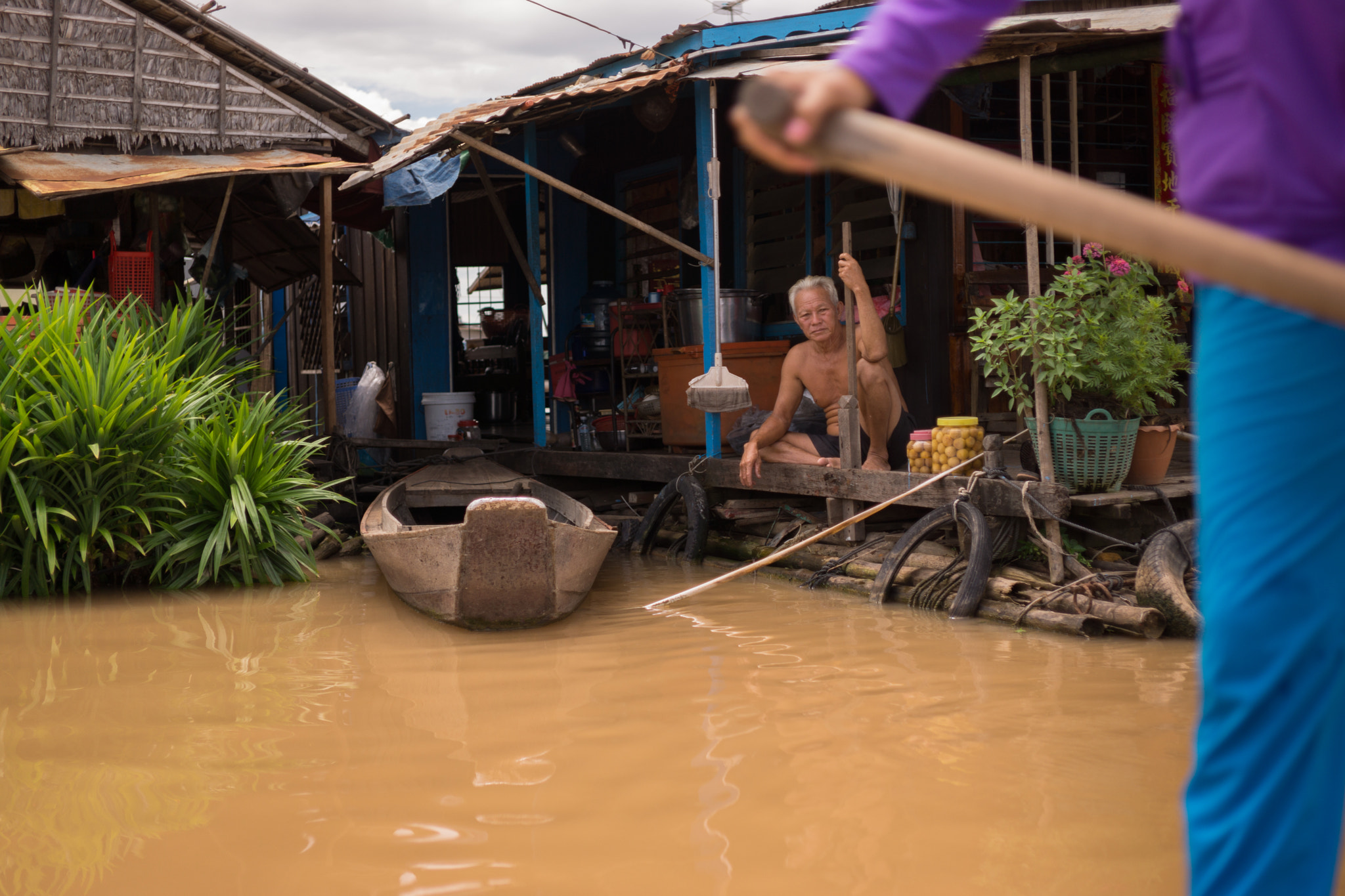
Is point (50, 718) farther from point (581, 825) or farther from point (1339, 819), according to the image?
point (1339, 819)

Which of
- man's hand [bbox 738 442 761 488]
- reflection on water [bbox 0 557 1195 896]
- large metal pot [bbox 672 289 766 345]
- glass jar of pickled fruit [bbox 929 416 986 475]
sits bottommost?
reflection on water [bbox 0 557 1195 896]

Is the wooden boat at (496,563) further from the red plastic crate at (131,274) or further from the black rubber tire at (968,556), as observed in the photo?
the red plastic crate at (131,274)

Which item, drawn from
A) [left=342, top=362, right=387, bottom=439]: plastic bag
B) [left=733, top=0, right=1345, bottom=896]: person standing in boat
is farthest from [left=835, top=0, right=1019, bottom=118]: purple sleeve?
[left=342, top=362, right=387, bottom=439]: plastic bag

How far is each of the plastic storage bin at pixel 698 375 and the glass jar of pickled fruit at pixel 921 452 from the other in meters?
1.87

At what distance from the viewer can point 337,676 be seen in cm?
453

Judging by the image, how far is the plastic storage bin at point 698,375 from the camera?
7977 millimetres

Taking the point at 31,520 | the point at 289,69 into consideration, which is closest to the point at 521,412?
the point at 289,69

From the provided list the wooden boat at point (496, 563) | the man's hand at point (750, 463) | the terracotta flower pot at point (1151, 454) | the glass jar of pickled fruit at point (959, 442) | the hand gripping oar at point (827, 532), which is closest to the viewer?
the wooden boat at point (496, 563)

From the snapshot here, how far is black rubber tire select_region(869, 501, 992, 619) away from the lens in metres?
5.27

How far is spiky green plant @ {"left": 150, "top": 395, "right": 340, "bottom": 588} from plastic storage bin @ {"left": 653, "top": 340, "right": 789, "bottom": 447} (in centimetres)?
266

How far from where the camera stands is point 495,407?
44.5 feet

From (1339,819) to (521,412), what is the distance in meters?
13.2

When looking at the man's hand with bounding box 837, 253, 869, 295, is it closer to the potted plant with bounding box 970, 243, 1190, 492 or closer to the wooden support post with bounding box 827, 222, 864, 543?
the wooden support post with bounding box 827, 222, 864, 543

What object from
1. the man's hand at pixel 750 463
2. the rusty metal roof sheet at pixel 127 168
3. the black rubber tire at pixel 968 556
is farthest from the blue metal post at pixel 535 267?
the black rubber tire at pixel 968 556
